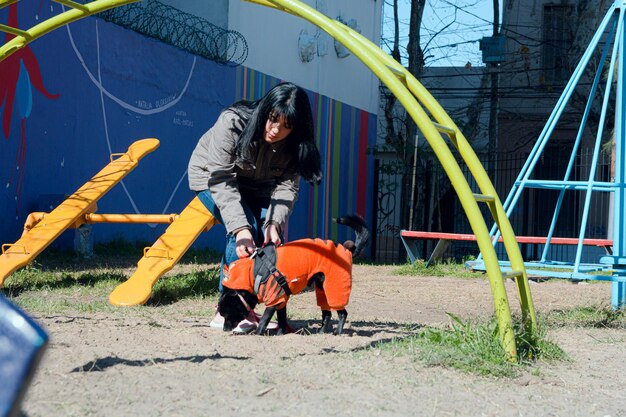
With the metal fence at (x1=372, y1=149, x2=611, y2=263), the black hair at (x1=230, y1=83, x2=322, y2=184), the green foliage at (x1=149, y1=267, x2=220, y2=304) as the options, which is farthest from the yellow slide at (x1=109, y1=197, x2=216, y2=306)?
the metal fence at (x1=372, y1=149, x2=611, y2=263)

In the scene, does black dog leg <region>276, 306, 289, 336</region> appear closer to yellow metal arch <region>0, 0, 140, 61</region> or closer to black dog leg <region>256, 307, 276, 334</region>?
black dog leg <region>256, 307, 276, 334</region>

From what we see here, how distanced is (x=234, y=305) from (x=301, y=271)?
414mm

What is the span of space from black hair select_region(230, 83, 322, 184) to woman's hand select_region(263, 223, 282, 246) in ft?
1.10

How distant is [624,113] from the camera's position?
5867mm

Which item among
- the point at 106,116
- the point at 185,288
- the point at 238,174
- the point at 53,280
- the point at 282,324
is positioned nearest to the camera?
the point at 282,324

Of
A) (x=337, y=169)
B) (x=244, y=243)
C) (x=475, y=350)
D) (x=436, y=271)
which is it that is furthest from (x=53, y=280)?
(x=337, y=169)

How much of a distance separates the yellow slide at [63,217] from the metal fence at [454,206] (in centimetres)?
893

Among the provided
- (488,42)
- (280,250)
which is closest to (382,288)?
(280,250)

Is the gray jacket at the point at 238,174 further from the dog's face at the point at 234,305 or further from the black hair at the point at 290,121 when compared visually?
the dog's face at the point at 234,305

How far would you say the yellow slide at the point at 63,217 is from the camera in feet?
21.7

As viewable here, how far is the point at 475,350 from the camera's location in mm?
3787

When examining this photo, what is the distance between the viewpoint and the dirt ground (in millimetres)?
2918

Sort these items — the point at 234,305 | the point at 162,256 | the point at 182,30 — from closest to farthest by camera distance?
the point at 234,305, the point at 162,256, the point at 182,30

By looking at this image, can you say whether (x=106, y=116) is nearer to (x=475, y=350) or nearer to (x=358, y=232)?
(x=358, y=232)
